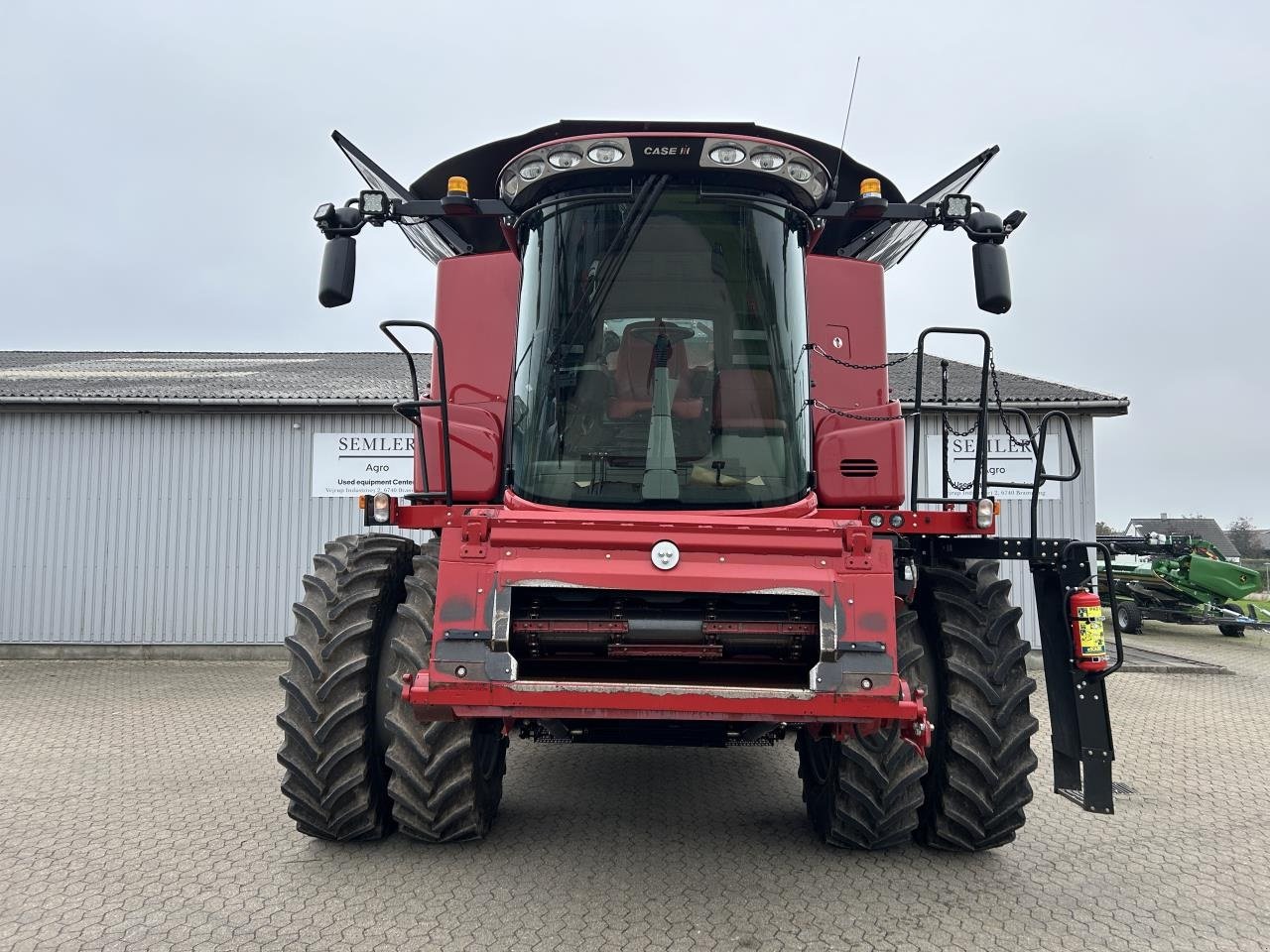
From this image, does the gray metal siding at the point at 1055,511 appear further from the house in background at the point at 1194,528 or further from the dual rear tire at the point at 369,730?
the house in background at the point at 1194,528

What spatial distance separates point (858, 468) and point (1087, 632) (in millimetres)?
1196

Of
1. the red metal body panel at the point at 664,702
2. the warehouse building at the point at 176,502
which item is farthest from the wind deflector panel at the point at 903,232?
the warehouse building at the point at 176,502

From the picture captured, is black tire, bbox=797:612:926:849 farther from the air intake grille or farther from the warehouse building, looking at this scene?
the warehouse building

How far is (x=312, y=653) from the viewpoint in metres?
3.85

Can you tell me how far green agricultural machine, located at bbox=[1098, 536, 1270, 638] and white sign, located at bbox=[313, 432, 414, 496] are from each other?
477 inches

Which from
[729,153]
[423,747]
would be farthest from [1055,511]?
[423,747]

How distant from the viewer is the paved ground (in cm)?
332

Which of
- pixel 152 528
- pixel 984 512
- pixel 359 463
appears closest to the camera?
pixel 984 512

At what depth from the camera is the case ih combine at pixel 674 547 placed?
3359 mm

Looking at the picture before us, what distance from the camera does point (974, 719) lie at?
3816 mm

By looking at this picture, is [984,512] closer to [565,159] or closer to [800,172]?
[800,172]

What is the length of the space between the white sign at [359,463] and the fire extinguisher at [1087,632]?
9194 mm

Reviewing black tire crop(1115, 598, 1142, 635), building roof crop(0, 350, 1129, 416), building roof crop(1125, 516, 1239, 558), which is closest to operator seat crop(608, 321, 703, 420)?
building roof crop(0, 350, 1129, 416)

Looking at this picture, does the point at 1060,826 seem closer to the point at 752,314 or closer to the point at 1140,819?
the point at 1140,819
